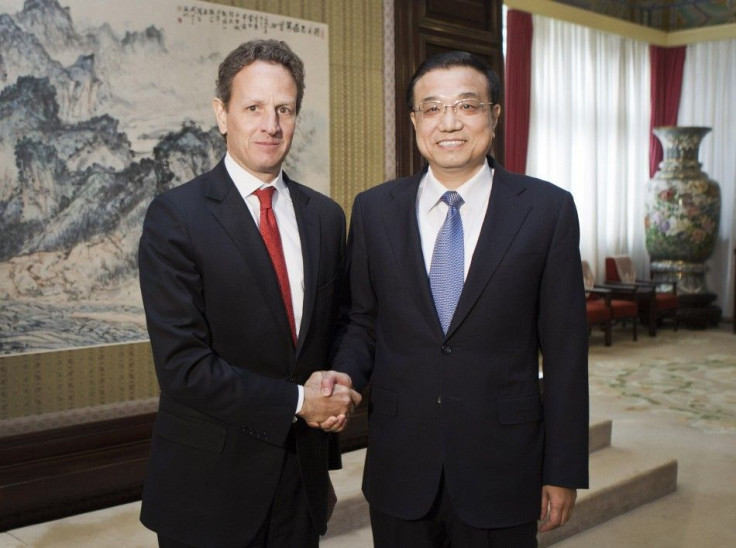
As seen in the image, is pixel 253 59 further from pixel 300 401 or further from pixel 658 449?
pixel 658 449

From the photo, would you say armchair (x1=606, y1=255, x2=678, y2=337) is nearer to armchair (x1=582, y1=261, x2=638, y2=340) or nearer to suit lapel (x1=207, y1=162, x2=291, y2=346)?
armchair (x1=582, y1=261, x2=638, y2=340)

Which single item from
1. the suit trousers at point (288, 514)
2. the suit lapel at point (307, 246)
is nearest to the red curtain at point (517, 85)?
the suit lapel at point (307, 246)

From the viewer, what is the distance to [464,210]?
83.3 inches

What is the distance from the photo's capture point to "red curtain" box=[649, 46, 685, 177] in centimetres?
1139

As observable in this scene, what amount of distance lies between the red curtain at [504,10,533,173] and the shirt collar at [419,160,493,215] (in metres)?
7.32

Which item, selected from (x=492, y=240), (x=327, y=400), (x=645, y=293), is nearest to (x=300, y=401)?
(x=327, y=400)

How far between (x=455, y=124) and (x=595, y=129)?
899 centimetres

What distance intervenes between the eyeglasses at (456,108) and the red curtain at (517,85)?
7.38 meters

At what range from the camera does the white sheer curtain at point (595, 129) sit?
9914 mm

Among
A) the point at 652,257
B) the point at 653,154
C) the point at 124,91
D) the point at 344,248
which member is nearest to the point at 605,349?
the point at 652,257

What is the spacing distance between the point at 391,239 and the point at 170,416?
25.3 inches

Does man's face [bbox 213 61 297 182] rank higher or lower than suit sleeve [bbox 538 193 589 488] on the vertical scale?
higher

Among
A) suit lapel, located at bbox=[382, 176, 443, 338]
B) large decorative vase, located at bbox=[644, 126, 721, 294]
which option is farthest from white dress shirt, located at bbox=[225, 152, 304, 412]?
large decorative vase, located at bbox=[644, 126, 721, 294]

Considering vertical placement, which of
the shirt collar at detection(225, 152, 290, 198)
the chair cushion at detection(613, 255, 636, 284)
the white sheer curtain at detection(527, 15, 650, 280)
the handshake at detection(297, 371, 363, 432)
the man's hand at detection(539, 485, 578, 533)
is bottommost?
the man's hand at detection(539, 485, 578, 533)
